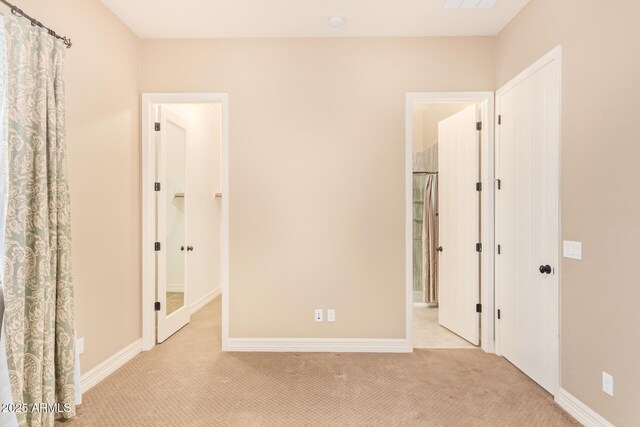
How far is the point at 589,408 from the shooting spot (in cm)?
200

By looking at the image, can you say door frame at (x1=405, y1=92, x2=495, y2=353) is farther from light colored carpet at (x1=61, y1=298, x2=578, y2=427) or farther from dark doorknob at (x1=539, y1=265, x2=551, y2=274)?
dark doorknob at (x1=539, y1=265, x2=551, y2=274)

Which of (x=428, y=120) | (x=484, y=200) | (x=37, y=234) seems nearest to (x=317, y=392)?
(x=37, y=234)

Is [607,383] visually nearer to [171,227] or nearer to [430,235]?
[430,235]

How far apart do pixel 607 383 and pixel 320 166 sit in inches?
98.4

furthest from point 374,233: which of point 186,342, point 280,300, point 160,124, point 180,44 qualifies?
point 180,44

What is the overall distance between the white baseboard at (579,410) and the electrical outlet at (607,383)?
0.17 meters

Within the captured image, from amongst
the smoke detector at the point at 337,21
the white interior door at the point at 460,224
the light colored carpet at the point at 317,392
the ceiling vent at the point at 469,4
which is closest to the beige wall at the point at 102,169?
the light colored carpet at the point at 317,392

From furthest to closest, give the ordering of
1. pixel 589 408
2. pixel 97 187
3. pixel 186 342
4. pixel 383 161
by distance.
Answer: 1. pixel 186 342
2. pixel 383 161
3. pixel 97 187
4. pixel 589 408

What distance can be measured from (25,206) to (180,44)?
2084mm

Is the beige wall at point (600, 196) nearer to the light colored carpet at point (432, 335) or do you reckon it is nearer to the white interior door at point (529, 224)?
the white interior door at point (529, 224)

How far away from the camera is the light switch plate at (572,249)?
208 centimetres

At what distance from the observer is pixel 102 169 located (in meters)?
2.62

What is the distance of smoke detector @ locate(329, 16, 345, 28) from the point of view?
2.76 m

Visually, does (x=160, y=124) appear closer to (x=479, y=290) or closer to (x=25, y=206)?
(x=25, y=206)
